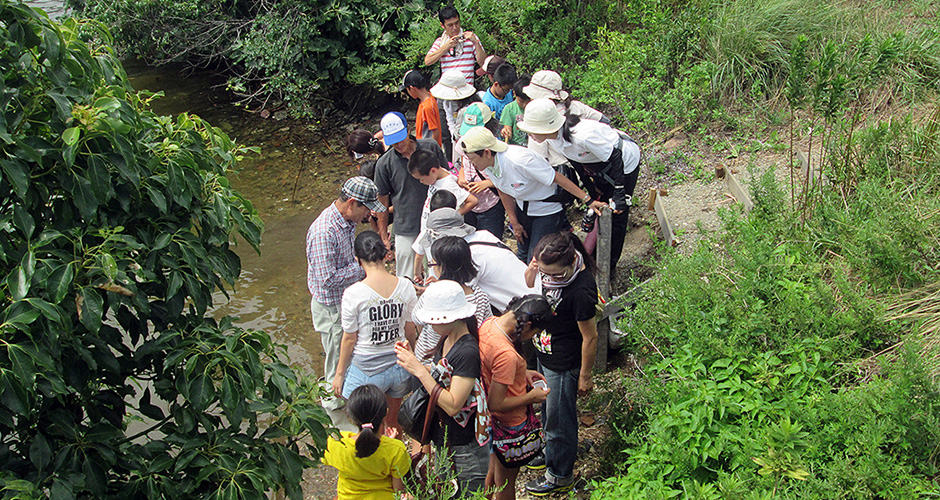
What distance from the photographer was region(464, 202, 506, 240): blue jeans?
5.78m

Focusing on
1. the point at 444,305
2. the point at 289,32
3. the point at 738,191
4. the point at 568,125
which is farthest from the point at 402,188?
the point at 289,32

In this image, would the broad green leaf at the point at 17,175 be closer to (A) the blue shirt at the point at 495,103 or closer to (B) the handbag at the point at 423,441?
(B) the handbag at the point at 423,441

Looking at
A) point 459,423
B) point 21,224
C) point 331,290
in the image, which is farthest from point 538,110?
point 21,224

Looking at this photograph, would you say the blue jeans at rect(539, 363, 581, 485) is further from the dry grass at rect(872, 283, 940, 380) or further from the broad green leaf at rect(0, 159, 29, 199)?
the broad green leaf at rect(0, 159, 29, 199)

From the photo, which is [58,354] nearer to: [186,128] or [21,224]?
[21,224]

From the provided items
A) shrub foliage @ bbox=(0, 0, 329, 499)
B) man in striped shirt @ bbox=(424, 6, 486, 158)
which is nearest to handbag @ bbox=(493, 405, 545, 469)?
shrub foliage @ bbox=(0, 0, 329, 499)

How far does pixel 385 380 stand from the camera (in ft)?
14.4

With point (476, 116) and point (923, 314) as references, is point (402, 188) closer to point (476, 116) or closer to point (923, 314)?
point (476, 116)

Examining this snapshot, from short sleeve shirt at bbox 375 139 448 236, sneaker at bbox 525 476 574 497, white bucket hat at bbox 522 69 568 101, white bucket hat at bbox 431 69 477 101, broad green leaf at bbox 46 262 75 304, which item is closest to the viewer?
broad green leaf at bbox 46 262 75 304

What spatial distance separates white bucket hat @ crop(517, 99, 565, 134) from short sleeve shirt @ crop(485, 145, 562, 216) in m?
0.23

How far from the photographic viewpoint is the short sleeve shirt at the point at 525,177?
16.7 ft

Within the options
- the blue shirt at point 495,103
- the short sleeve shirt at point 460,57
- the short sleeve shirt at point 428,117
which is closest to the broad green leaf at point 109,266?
the short sleeve shirt at point 428,117

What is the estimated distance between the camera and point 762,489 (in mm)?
3027

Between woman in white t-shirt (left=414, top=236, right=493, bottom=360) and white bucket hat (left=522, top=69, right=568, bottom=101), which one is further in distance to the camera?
white bucket hat (left=522, top=69, right=568, bottom=101)
